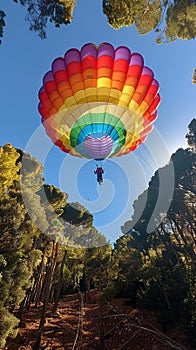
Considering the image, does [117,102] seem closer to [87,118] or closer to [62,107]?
[87,118]

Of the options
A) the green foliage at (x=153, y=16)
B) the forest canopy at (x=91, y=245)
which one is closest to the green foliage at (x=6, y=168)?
the forest canopy at (x=91, y=245)

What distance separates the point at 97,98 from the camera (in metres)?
11.3

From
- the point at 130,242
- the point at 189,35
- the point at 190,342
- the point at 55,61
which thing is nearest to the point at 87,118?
the point at 55,61

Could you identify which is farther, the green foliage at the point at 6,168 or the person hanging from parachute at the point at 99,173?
the person hanging from parachute at the point at 99,173

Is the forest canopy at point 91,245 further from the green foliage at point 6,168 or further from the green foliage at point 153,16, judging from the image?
the green foliage at point 153,16

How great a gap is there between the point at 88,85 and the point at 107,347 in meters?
14.9

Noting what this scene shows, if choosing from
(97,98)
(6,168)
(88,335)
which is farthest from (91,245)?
(97,98)

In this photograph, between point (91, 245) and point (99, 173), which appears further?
point (91, 245)

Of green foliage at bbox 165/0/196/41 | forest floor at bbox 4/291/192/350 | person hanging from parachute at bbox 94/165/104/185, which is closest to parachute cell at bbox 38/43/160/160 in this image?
person hanging from parachute at bbox 94/165/104/185

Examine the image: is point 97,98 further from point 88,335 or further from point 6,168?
point 88,335

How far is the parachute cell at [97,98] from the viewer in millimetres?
10672

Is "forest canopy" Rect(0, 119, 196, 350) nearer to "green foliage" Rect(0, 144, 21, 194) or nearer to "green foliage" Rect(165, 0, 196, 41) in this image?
"green foliage" Rect(0, 144, 21, 194)

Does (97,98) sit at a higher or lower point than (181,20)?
higher

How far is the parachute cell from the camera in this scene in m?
10.7
